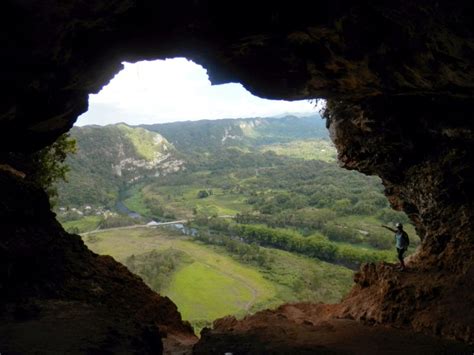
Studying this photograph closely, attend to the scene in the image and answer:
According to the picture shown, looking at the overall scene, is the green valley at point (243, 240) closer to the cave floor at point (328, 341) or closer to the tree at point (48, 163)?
the tree at point (48, 163)

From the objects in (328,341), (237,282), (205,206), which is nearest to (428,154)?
(328,341)

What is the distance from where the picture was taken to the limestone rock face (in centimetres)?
1159

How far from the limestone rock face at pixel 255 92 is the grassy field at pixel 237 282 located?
168ft

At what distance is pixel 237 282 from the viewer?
9219cm

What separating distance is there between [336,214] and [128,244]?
6990cm

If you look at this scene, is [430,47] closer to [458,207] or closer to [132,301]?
[458,207]

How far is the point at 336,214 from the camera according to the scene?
141 m

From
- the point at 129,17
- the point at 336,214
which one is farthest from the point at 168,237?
the point at 129,17

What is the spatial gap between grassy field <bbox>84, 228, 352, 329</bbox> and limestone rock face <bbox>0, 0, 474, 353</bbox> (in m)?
51.1

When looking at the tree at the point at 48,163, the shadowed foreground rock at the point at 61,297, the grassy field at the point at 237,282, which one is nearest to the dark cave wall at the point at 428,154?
the shadowed foreground rock at the point at 61,297

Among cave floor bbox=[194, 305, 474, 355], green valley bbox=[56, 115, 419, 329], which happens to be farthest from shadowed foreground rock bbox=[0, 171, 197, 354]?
green valley bbox=[56, 115, 419, 329]

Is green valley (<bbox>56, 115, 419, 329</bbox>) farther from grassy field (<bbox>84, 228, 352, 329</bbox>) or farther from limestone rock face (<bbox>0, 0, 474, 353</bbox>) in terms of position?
limestone rock face (<bbox>0, 0, 474, 353</bbox>)

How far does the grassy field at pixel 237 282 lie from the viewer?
255 ft

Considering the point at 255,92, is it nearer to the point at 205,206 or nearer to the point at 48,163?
the point at 48,163
